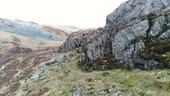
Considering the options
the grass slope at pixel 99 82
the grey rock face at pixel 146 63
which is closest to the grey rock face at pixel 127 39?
the grey rock face at pixel 146 63

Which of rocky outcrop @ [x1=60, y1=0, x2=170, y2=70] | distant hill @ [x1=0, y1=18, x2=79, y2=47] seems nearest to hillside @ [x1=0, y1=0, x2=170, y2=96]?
rocky outcrop @ [x1=60, y1=0, x2=170, y2=70]

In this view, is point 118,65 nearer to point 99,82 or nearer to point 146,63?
point 99,82

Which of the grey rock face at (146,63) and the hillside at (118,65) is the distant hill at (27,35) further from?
the grey rock face at (146,63)

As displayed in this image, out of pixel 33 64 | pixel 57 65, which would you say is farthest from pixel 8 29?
pixel 57 65

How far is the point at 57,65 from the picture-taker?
50.6 meters

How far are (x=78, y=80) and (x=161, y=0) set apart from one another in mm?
15713

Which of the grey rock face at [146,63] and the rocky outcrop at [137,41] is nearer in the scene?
the grey rock face at [146,63]

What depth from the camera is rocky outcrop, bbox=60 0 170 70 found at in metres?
37.3

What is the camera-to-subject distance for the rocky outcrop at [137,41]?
3734 centimetres

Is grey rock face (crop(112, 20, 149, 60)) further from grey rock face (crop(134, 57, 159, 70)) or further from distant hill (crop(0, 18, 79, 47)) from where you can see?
distant hill (crop(0, 18, 79, 47))

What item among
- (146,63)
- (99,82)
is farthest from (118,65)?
(146,63)

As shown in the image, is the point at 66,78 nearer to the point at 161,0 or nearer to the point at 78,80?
the point at 78,80

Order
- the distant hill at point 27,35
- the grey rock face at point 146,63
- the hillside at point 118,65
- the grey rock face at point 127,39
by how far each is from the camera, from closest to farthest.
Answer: the hillside at point 118,65
the grey rock face at point 146,63
the grey rock face at point 127,39
the distant hill at point 27,35

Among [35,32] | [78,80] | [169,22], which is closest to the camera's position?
[169,22]
